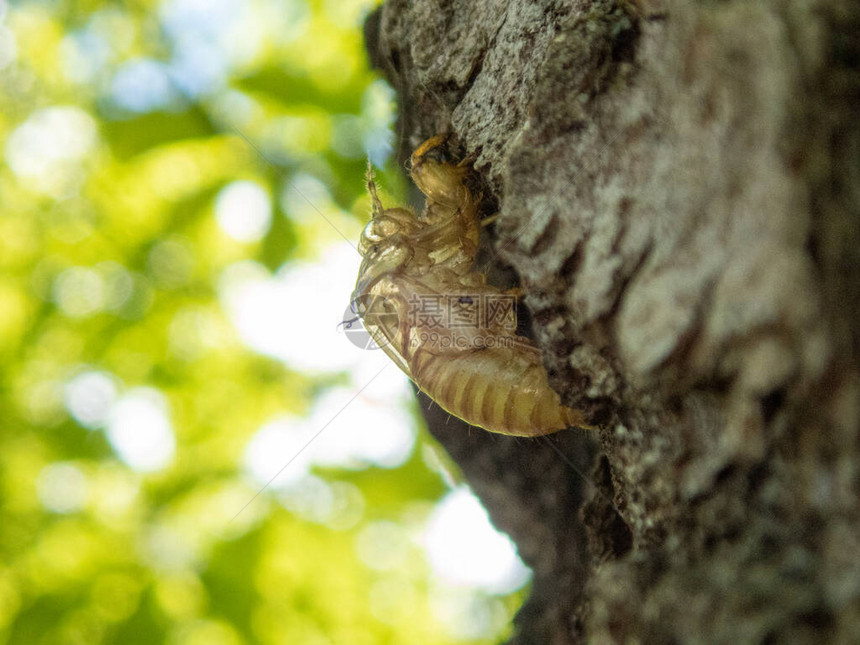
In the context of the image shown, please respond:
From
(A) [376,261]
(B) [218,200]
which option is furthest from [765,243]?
(B) [218,200]

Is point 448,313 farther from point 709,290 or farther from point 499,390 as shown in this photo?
point 709,290

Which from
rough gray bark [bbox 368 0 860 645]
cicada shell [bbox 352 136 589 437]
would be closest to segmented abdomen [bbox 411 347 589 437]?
cicada shell [bbox 352 136 589 437]

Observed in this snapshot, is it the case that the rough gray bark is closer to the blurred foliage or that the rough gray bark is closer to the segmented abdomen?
the segmented abdomen

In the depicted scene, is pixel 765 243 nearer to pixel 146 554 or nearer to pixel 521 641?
pixel 521 641

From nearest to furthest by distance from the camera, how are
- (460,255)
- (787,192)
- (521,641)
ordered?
(787,192) → (521,641) → (460,255)

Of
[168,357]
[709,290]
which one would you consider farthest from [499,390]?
[168,357]

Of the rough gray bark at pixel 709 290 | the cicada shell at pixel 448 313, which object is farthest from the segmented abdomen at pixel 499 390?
the rough gray bark at pixel 709 290
